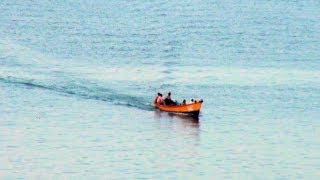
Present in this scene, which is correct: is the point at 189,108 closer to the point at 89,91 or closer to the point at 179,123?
the point at 179,123

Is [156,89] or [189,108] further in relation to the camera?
[156,89]

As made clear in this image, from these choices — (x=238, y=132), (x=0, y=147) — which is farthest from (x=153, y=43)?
(x=0, y=147)

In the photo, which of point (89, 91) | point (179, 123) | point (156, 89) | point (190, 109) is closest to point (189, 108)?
point (190, 109)

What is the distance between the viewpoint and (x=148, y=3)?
156 m

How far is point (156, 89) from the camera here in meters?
94.4

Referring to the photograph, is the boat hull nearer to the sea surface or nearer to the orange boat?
the orange boat

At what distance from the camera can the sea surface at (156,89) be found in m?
67.2

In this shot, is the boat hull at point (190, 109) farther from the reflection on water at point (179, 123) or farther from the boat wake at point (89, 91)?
the boat wake at point (89, 91)

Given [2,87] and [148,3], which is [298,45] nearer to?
[148,3]

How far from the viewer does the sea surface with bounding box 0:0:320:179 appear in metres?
67.2

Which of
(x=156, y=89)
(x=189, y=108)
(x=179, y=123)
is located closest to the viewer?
(x=179, y=123)

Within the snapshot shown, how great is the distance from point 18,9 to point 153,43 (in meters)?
35.4

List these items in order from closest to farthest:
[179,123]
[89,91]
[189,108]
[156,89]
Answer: [179,123] → [189,108] → [89,91] → [156,89]

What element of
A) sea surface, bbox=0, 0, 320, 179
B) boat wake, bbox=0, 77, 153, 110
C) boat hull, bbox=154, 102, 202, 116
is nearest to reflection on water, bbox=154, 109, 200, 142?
sea surface, bbox=0, 0, 320, 179
